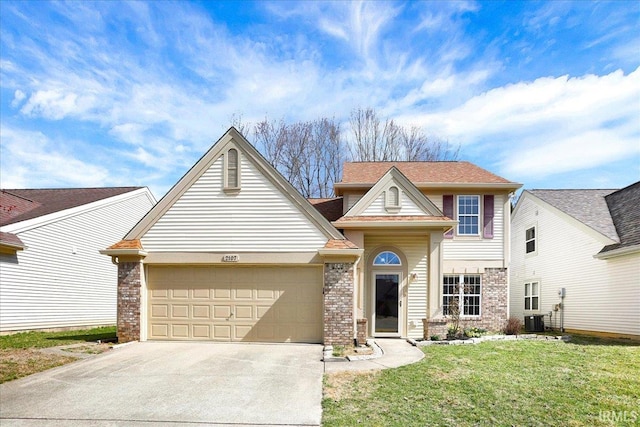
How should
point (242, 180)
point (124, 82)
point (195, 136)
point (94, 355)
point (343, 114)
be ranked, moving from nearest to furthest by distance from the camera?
point (94, 355) < point (242, 180) < point (124, 82) < point (195, 136) < point (343, 114)

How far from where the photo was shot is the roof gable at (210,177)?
511 inches

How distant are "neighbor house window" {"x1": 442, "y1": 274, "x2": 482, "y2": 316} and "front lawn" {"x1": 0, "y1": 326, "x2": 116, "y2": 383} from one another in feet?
37.8

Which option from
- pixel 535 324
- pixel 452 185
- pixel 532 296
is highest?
pixel 452 185

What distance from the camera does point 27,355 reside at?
1059 cm

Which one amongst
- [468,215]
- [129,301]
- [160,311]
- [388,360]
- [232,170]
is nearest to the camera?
[388,360]

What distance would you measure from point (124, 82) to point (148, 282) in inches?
295

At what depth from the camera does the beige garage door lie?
41.8 feet

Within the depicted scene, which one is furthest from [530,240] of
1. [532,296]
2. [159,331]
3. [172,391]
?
[172,391]

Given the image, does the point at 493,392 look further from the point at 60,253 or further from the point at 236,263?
the point at 60,253

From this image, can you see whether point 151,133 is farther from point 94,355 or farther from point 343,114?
point 343,114

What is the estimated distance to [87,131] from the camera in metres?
18.3

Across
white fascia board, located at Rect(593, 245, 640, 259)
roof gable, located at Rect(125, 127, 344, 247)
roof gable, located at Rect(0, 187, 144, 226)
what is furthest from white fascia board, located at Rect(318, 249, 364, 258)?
roof gable, located at Rect(0, 187, 144, 226)

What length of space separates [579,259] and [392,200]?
8.54 m

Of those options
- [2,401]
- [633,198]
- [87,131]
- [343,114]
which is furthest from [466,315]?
[343,114]
